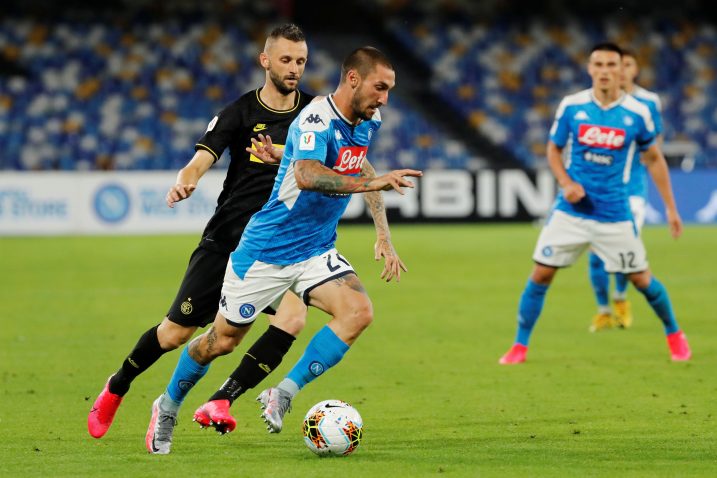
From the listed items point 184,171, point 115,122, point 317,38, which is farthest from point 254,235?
point 317,38

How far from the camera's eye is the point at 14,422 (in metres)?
7.15

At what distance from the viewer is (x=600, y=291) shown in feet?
37.8

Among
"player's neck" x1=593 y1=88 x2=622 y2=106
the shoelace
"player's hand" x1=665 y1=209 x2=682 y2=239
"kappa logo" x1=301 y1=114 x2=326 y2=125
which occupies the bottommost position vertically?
the shoelace

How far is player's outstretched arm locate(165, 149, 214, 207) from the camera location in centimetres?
620

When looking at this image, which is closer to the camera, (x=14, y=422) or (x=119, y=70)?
(x=14, y=422)

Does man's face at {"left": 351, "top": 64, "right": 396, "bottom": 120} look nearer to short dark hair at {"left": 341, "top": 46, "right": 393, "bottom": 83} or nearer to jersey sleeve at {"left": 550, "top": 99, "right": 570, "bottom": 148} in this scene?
short dark hair at {"left": 341, "top": 46, "right": 393, "bottom": 83}

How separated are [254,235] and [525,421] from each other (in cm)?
199

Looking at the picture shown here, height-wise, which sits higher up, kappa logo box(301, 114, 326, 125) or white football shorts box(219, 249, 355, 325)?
kappa logo box(301, 114, 326, 125)

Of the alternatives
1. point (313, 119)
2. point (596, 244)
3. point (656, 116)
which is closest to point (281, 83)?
point (313, 119)

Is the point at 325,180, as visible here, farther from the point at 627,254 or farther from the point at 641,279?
the point at 641,279

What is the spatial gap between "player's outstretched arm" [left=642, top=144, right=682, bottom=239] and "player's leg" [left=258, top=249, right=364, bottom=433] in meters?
4.13

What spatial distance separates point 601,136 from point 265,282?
159 inches

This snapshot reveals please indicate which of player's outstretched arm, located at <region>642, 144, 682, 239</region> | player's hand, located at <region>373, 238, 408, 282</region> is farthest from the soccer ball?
player's outstretched arm, located at <region>642, 144, 682, 239</region>

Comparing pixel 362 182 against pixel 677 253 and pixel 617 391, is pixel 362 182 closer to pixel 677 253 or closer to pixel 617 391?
Answer: pixel 617 391
